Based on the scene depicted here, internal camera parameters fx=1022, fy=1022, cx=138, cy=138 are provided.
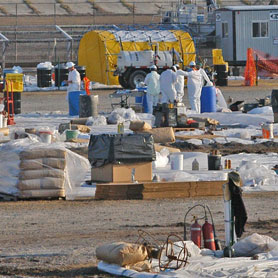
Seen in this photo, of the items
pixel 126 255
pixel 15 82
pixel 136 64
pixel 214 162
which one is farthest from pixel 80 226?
pixel 136 64

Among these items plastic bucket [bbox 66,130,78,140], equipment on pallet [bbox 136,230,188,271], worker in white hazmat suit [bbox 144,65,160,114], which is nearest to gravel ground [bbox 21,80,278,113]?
worker in white hazmat suit [bbox 144,65,160,114]

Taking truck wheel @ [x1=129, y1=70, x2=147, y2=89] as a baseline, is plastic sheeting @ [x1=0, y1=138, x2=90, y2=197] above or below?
below

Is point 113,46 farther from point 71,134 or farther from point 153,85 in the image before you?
point 71,134

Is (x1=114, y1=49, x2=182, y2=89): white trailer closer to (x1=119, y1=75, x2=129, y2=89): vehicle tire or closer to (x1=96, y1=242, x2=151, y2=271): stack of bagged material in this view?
(x1=119, y1=75, x2=129, y2=89): vehicle tire

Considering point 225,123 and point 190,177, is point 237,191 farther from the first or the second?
point 225,123

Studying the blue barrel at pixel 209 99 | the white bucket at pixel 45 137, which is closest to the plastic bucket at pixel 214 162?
the white bucket at pixel 45 137

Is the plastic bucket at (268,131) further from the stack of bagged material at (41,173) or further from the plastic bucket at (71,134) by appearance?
the stack of bagged material at (41,173)

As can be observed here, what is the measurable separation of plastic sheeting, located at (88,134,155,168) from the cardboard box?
0.27 feet

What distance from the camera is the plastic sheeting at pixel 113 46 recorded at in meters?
43.9

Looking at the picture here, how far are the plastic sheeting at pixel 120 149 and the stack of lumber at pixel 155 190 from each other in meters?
0.68

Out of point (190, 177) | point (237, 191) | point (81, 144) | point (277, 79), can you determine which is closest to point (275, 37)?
point (277, 79)

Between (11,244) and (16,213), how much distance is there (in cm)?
246

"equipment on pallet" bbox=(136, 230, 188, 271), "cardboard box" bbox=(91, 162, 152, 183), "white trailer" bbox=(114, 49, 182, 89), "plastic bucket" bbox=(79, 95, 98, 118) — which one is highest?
"white trailer" bbox=(114, 49, 182, 89)

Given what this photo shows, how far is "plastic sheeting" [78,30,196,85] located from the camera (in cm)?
4394
